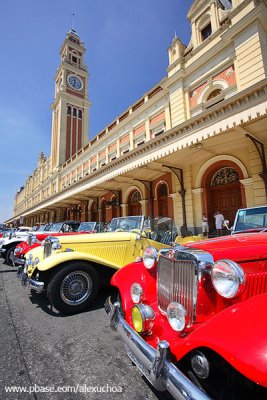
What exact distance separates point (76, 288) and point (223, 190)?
882 centimetres

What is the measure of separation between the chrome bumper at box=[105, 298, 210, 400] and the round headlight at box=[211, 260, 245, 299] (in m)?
0.53

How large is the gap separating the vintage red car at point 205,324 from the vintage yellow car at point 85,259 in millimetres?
1493

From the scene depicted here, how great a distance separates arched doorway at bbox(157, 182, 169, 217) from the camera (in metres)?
13.3

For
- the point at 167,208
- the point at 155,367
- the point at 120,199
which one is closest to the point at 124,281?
the point at 155,367

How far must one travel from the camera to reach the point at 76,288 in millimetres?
3619

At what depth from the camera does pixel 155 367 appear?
1.39 meters

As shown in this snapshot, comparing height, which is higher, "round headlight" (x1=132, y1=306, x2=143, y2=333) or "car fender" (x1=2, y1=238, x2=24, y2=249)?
"car fender" (x1=2, y1=238, x2=24, y2=249)

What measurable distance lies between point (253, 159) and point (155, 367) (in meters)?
9.37

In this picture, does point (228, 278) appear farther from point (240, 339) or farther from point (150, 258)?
point (150, 258)

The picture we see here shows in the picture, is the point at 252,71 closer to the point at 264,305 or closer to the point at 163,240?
the point at 163,240

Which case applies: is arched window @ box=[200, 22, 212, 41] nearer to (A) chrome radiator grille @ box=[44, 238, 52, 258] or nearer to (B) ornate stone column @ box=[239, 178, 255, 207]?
(B) ornate stone column @ box=[239, 178, 255, 207]

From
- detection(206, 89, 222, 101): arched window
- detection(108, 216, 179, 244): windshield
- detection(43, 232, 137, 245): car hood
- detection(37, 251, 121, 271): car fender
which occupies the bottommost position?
detection(37, 251, 121, 271): car fender

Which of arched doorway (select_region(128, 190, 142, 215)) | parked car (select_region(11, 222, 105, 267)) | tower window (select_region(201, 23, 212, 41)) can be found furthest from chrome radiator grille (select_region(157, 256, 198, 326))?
tower window (select_region(201, 23, 212, 41))

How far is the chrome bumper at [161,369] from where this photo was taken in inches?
47.1
